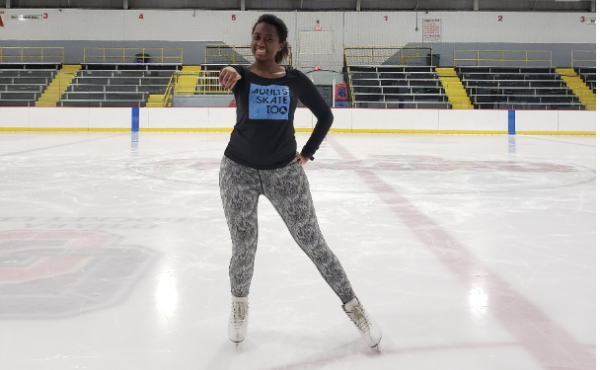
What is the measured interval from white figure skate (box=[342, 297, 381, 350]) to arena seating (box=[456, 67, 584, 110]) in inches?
669

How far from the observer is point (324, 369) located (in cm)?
155

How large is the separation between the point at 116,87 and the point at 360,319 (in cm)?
1953

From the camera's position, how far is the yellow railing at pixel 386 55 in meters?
21.8

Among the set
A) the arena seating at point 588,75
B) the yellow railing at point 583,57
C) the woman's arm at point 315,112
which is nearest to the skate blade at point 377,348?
the woman's arm at point 315,112

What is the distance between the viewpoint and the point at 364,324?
171cm

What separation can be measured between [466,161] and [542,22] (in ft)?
57.3

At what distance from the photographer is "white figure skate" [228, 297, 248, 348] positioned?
173 centimetres

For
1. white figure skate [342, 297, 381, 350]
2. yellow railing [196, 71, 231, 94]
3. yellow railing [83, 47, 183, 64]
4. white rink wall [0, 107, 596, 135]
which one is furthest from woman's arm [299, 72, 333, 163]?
yellow railing [83, 47, 183, 64]

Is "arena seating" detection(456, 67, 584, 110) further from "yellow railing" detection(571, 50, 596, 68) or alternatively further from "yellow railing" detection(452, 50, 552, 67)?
"yellow railing" detection(571, 50, 596, 68)

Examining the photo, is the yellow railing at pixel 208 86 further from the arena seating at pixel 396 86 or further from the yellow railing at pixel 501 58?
the yellow railing at pixel 501 58

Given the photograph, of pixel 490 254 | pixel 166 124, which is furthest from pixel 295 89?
pixel 166 124

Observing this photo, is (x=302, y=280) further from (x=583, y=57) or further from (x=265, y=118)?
(x=583, y=57)

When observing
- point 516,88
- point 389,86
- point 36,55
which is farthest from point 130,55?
point 516,88

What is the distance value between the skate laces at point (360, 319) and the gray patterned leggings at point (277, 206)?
44mm
